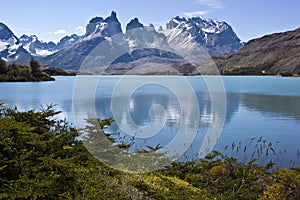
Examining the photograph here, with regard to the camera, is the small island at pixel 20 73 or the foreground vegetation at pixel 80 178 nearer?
the foreground vegetation at pixel 80 178

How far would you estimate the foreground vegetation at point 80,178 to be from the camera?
18.9 ft

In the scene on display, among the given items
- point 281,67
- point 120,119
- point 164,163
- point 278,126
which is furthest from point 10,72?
point 281,67

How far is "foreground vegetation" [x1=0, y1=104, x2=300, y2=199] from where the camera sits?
5770 millimetres

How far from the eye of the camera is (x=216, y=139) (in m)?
23.7

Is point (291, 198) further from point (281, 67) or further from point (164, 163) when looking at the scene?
→ point (281, 67)

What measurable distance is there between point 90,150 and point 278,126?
23.4m

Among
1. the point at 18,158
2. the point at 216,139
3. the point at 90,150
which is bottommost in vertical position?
the point at 216,139

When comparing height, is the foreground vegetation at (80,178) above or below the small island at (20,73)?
below

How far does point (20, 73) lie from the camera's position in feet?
328

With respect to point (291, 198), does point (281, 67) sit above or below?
above

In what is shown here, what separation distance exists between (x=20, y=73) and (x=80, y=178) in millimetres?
101608

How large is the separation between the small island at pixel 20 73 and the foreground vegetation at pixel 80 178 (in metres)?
93.4

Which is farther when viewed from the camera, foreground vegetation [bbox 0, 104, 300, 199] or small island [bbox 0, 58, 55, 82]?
small island [bbox 0, 58, 55, 82]

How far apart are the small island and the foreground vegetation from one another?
3677 inches
